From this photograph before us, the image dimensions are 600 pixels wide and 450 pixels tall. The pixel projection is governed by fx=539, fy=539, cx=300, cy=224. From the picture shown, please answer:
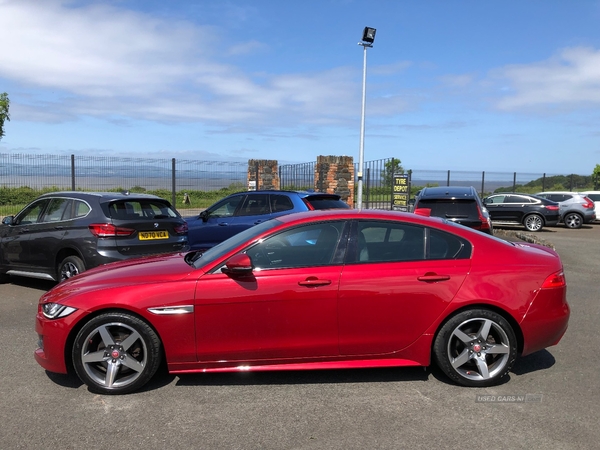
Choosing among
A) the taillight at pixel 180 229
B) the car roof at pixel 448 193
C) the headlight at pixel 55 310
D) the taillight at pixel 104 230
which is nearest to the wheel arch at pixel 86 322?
the headlight at pixel 55 310

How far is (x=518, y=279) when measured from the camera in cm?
445

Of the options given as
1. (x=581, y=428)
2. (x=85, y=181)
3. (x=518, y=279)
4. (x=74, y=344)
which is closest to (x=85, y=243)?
(x=74, y=344)

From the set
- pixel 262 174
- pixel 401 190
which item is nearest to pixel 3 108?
pixel 262 174

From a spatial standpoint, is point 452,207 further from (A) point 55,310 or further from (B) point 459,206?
(A) point 55,310

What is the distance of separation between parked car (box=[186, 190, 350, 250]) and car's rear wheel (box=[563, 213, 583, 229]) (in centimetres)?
1353

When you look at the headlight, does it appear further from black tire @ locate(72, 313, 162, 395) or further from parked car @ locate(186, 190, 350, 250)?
parked car @ locate(186, 190, 350, 250)

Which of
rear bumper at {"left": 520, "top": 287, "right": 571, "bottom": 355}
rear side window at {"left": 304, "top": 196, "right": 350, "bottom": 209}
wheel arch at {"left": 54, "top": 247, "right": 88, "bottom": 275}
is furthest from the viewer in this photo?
rear side window at {"left": 304, "top": 196, "right": 350, "bottom": 209}

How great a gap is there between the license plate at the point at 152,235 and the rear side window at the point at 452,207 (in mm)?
4867

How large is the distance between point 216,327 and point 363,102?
50.0 feet

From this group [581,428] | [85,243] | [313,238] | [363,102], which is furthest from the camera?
[363,102]

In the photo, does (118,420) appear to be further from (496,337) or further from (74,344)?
(496,337)

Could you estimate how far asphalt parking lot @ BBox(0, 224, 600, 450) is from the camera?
3.53 m

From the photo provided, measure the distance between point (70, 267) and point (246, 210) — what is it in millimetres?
4045

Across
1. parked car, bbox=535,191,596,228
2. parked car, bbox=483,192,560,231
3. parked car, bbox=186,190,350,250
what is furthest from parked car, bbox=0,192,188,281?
parked car, bbox=535,191,596,228
